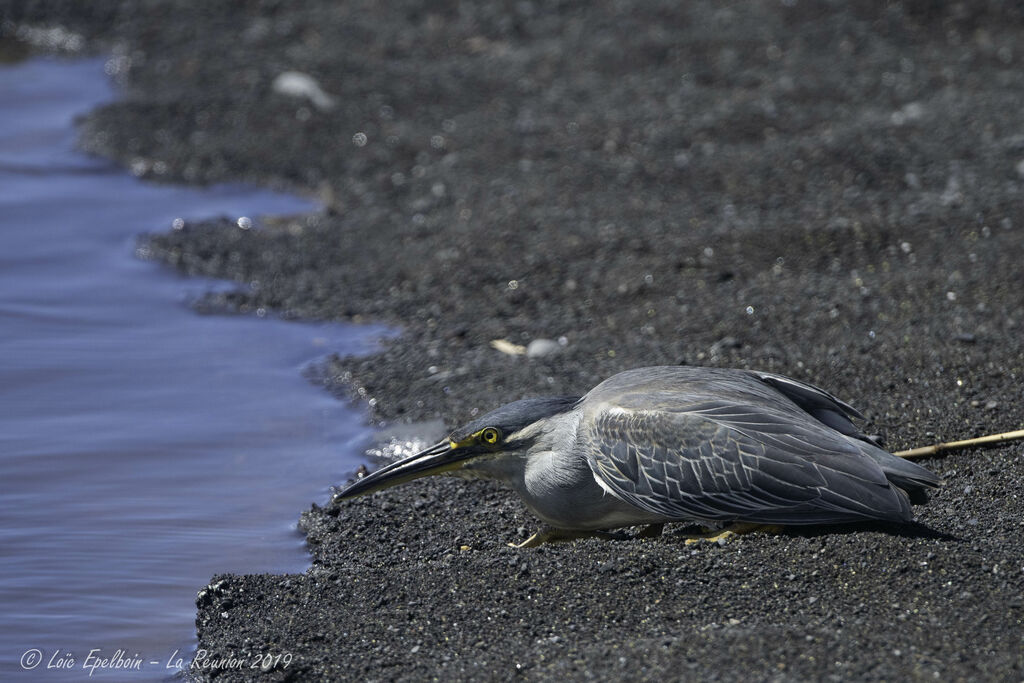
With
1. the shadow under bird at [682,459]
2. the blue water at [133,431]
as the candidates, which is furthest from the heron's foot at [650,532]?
the blue water at [133,431]

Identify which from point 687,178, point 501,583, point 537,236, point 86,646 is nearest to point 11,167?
point 537,236

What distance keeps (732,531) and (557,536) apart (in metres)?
0.74

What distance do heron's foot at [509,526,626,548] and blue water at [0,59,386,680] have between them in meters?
1.04

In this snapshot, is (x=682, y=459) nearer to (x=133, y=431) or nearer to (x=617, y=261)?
(x=617, y=261)

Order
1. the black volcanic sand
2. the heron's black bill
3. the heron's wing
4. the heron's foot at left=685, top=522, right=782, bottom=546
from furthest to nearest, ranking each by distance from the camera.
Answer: the heron's black bill
the heron's foot at left=685, top=522, right=782, bottom=546
the heron's wing
the black volcanic sand

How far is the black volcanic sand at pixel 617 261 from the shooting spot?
4.20 metres

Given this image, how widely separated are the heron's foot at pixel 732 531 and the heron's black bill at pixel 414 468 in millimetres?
1050

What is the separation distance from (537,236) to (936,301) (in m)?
2.72

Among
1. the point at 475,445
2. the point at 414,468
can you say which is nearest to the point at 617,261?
the point at 475,445

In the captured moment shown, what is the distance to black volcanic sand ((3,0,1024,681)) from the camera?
4.20 meters

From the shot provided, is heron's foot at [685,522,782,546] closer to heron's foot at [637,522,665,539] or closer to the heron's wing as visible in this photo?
the heron's wing

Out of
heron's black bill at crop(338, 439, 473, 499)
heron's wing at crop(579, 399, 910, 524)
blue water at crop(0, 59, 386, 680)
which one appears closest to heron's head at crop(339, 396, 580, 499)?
heron's black bill at crop(338, 439, 473, 499)

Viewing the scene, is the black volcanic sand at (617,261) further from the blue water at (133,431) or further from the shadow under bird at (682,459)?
the blue water at (133,431)

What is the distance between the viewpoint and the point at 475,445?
5137 millimetres
